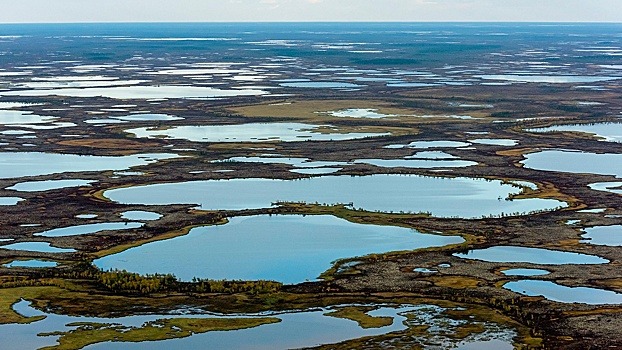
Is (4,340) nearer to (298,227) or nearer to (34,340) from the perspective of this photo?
(34,340)

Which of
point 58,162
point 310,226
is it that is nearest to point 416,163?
point 310,226

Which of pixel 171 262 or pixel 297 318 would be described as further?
pixel 171 262

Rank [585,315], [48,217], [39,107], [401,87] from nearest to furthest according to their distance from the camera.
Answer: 1. [585,315]
2. [48,217]
3. [39,107]
4. [401,87]

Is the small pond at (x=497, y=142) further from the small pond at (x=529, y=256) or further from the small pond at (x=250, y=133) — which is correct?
the small pond at (x=529, y=256)

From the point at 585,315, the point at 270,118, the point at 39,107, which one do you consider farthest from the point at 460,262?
the point at 39,107

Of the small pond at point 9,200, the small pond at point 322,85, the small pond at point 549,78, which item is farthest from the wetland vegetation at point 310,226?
the small pond at point 549,78

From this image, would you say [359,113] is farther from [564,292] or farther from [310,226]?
[564,292]

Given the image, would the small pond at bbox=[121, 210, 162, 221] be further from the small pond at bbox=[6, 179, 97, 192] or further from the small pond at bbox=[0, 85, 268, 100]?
the small pond at bbox=[0, 85, 268, 100]
